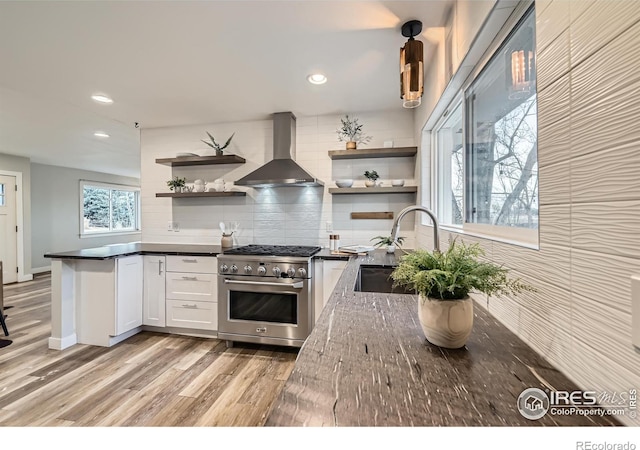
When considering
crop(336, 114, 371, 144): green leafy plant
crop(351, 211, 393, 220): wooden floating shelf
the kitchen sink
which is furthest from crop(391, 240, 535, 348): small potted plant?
crop(336, 114, 371, 144): green leafy plant

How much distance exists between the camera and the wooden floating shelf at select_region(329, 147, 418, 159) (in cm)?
281

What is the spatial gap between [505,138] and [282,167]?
6.93ft

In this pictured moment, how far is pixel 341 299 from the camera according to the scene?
1239mm

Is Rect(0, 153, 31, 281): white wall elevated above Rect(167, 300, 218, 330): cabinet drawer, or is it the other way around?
Rect(0, 153, 31, 281): white wall

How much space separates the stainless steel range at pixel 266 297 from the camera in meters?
2.58

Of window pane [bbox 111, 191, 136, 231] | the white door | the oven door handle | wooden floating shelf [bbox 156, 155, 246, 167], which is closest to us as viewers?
the oven door handle

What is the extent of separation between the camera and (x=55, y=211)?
620cm

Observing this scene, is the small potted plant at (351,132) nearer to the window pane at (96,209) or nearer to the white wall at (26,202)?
the white wall at (26,202)

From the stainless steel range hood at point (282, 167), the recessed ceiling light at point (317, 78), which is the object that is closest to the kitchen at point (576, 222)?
the recessed ceiling light at point (317, 78)

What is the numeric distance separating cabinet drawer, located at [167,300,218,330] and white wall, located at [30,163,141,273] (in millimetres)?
5087

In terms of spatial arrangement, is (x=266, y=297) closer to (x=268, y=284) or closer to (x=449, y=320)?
(x=268, y=284)

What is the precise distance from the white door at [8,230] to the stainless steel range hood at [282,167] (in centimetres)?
526

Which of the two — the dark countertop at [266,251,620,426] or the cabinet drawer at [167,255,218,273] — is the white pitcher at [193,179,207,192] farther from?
the dark countertop at [266,251,620,426]
